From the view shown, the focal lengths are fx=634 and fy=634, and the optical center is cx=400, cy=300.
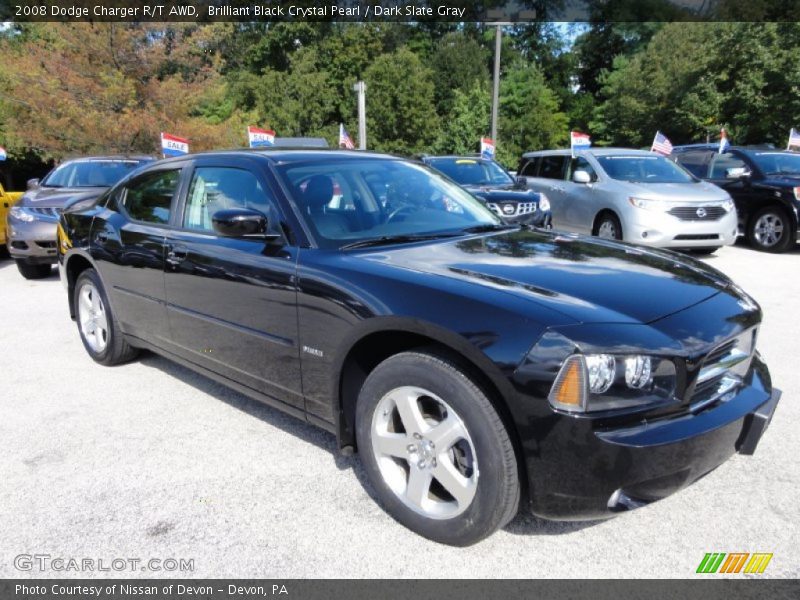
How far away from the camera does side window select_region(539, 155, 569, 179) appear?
11031mm

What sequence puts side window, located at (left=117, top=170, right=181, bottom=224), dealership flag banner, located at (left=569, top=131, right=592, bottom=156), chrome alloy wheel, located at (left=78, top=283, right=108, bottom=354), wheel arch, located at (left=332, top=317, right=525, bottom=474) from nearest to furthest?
wheel arch, located at (left=332, top=317, right=525, bottom=474), side window, located at (left=117, top=170, right=181, bottom=224), chrome alloy wheel, located at (left=78, top=283, right=108, bottom=354), dealership flag banner, located at (left=569, top=131, right=592, bottom=156)

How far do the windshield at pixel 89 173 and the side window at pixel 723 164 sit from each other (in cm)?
994

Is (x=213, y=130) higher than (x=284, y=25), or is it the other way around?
(x=284, y=25)

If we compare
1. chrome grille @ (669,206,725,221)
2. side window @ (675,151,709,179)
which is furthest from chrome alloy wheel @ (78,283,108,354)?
side window @ (675,151,709,179)

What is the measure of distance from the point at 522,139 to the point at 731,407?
41628 millimetres

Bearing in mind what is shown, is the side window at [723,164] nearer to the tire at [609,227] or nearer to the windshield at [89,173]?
the tire at [609,227]

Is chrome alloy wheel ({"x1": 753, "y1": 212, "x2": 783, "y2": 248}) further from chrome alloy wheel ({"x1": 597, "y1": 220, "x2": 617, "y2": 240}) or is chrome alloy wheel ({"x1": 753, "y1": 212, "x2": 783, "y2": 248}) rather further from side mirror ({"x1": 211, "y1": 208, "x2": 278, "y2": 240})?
side mirror ({"x1": 211, "y1": 208, "x2": 278, "y2": 240})

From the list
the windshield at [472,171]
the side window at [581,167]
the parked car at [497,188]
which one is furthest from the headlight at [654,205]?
the windshield at [472,171]

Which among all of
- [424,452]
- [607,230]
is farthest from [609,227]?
[424,452]

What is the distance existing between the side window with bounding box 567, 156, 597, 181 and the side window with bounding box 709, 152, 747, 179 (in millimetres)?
2771

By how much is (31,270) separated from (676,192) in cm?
920

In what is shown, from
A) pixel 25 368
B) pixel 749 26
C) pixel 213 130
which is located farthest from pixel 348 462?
pixel 749 26

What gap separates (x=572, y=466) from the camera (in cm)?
213

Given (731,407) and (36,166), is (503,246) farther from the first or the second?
(36,166)
